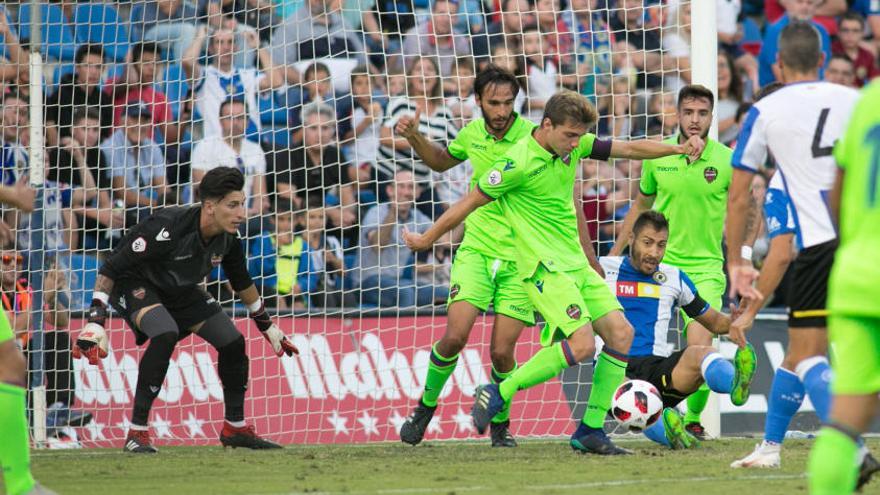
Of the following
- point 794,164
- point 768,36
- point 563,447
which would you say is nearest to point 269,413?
point 563,447

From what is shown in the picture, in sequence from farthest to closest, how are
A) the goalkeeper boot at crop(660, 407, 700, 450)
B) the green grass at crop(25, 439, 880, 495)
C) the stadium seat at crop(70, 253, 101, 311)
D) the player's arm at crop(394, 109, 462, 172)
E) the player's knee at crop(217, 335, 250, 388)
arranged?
the stadium seat at crop(70, 253, 101, 311) → the player's knee at crop(217, 335, 250, 388) → the player's arm at crop(394, 109, 462, 172) → the goalkeeper boot at crop(660, 407, 700, 450) → the green grass at crop(25, 439, 880, 495)

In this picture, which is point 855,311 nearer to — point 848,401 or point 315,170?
point 848,401

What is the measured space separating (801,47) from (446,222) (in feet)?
8.31

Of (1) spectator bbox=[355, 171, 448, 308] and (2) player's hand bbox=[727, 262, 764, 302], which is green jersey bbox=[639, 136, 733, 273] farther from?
(2) player's hand bbox=[727, 262, 764, 302]

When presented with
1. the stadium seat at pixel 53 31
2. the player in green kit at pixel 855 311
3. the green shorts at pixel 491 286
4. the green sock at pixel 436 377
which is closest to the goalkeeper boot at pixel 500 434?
the green sock at pixel 436 377

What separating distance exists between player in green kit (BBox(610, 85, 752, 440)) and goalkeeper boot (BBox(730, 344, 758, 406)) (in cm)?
161

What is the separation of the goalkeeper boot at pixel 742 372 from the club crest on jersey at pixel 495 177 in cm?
168

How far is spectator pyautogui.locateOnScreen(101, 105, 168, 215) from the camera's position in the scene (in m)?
11.5

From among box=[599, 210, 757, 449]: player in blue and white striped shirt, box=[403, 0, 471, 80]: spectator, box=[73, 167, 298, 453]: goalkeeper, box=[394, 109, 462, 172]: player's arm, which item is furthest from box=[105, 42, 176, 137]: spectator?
box=[599, 210, 757, 449]: player in blue and white striped shirt

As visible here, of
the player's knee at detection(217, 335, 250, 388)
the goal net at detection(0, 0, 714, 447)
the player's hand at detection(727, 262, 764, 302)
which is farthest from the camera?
the goal net at detection(0, 0, 714, 447)

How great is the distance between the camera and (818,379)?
6027 millimetres

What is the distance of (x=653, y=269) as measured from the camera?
9.02m

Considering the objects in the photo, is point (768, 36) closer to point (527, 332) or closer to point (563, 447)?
point (527, 332)

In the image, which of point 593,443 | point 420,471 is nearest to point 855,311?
point 420,471
